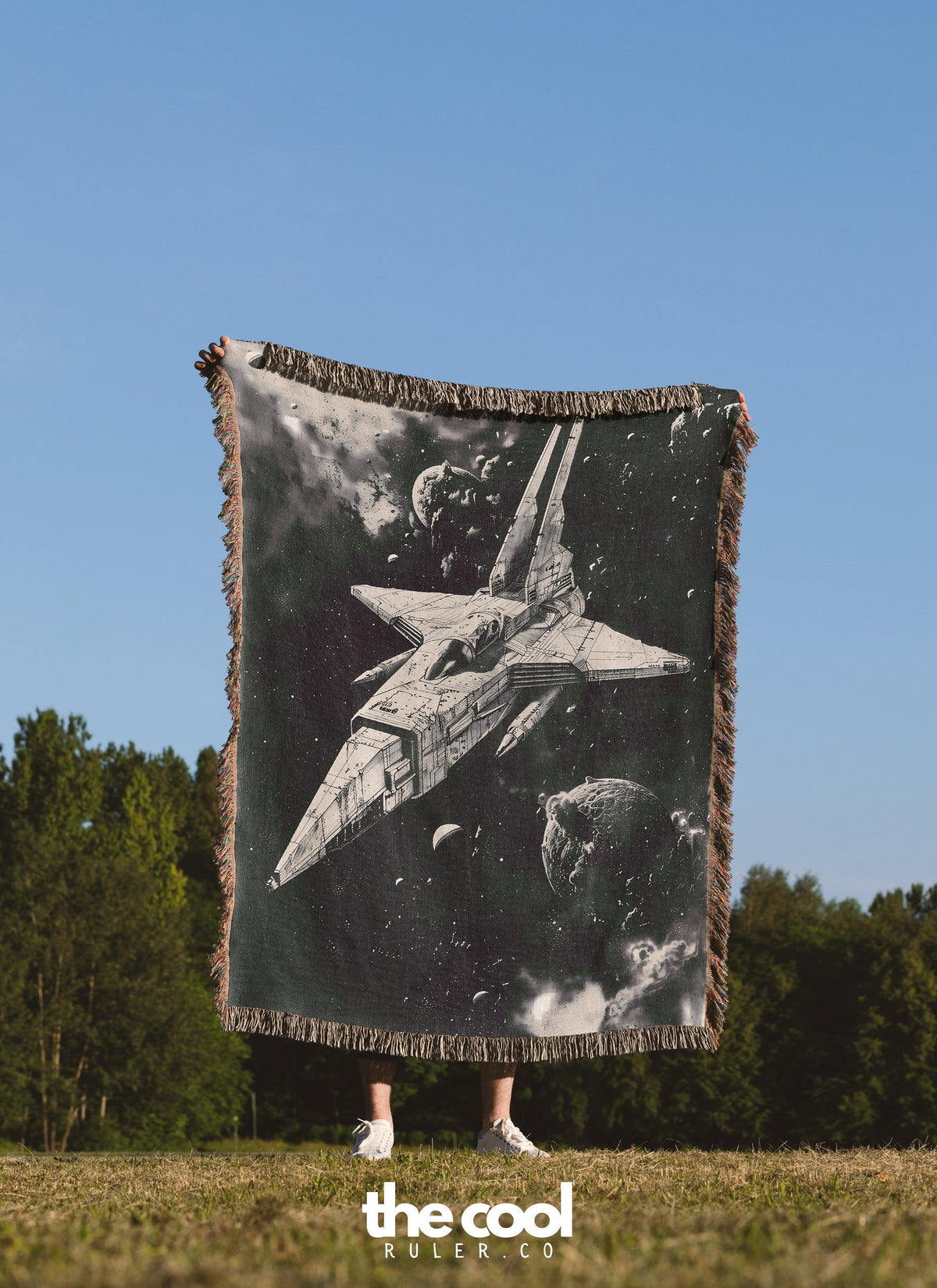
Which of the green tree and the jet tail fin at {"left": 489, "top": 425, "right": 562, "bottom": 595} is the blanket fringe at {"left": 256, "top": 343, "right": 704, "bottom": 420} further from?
the green tree

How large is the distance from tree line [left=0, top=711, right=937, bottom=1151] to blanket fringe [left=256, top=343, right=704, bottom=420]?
2923 cm

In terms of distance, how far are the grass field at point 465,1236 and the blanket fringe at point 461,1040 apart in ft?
1.86

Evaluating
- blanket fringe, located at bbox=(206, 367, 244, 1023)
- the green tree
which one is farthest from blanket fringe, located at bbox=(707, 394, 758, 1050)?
the green tree

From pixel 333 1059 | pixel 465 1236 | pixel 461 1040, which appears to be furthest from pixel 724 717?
pixel 333 1059

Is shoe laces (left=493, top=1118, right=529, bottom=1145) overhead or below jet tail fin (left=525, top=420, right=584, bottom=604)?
below

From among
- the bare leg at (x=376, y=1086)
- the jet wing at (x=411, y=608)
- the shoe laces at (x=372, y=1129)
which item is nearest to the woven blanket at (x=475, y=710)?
the jet wing at (x=411, y=608)

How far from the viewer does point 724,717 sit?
271 inches

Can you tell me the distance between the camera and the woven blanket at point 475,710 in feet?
20.2

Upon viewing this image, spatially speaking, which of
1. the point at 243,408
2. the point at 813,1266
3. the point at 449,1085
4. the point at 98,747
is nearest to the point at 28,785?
the point at 98,747

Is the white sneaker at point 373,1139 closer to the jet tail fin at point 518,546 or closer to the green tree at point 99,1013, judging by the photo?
the jet tail fin at point 518,546

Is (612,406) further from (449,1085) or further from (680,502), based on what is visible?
(449,1085)

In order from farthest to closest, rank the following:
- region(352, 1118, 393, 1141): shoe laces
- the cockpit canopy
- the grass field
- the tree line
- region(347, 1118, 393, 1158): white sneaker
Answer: the tree line, the cockpit canopy, region(352, 1118, 393, 1141): shoe laces, region(347, 1118, 393, 1158): white sneaker, the grass field

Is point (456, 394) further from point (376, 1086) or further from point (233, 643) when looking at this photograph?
point (376, 1086)

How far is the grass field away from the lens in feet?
7.56
